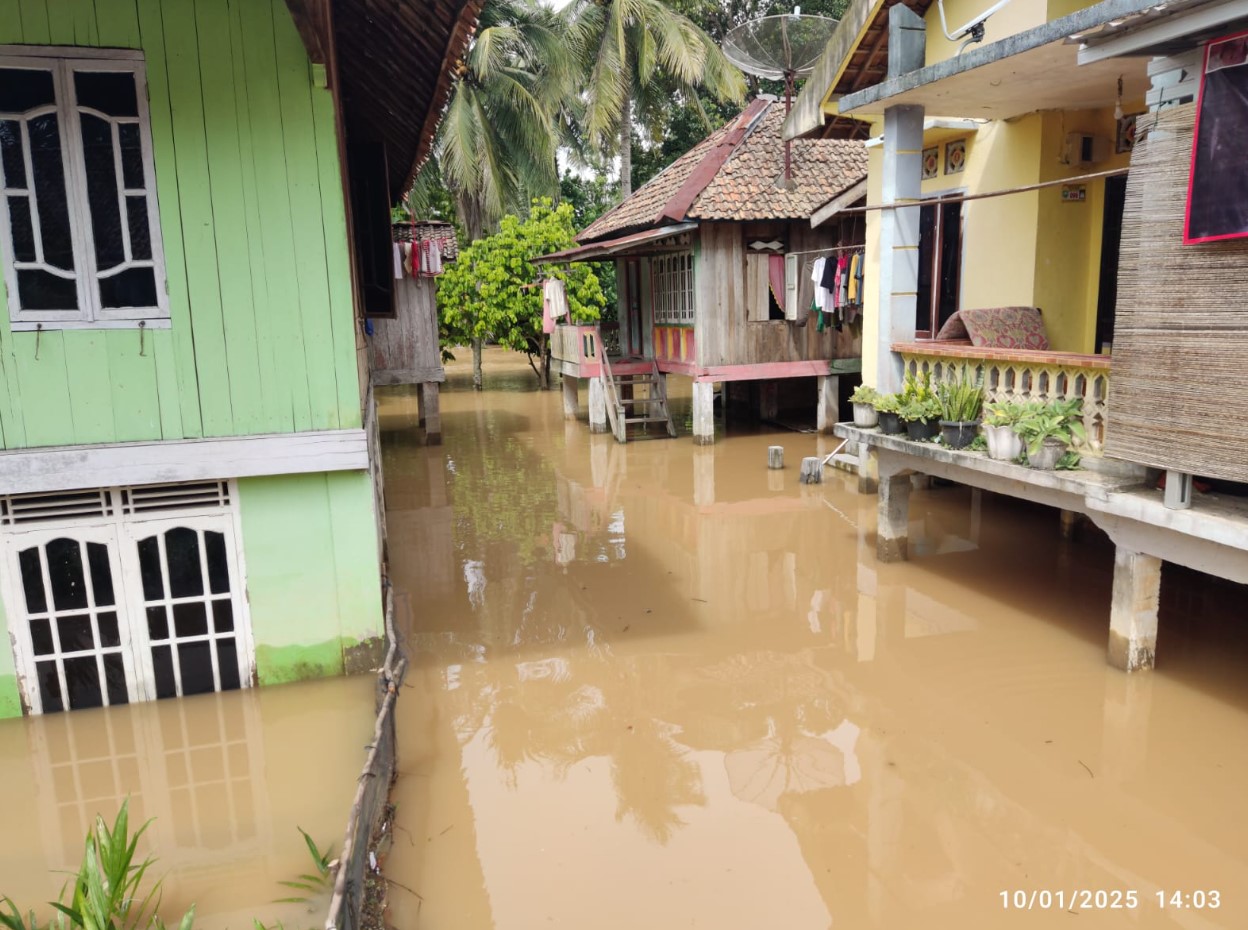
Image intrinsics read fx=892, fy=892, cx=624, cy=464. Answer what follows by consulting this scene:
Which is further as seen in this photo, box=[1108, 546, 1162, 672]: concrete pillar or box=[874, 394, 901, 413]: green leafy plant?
box=[874, 394, 901, 413]: green leafy plant

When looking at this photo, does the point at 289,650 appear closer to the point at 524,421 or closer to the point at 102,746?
the point at 102,746

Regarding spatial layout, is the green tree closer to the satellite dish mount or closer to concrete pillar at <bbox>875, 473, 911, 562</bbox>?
the satellite dish mount

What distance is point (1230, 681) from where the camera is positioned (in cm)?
612

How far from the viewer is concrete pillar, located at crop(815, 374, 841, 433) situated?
52.5 feet

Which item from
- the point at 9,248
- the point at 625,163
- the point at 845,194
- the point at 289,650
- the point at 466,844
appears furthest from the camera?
the point at 625,163

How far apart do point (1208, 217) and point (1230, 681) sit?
10.5 ft

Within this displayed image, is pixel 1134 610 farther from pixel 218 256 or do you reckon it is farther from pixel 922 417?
pixel 218 256

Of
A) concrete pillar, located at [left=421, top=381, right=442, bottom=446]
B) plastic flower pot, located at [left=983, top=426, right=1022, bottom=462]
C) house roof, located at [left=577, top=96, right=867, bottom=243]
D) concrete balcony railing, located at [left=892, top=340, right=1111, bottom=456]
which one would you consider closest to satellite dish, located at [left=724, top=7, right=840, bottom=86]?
house roof, located at [left=577, top=96, right=867, bottom=243]

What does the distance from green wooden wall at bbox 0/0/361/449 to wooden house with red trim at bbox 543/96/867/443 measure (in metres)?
8.87

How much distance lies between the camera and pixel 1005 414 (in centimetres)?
671

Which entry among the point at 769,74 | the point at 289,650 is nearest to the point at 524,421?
the point at 769,74

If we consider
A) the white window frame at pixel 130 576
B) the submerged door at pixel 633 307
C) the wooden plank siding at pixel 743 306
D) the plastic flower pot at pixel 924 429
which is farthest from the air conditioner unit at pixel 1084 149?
the submerged door at pixel 633 307

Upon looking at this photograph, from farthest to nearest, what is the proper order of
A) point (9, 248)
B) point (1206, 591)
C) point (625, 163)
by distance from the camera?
1. point (625, 163)
2. point (1206, 591)
3. point (9, 248)

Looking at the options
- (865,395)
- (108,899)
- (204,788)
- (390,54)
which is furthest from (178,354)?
(865,395)
